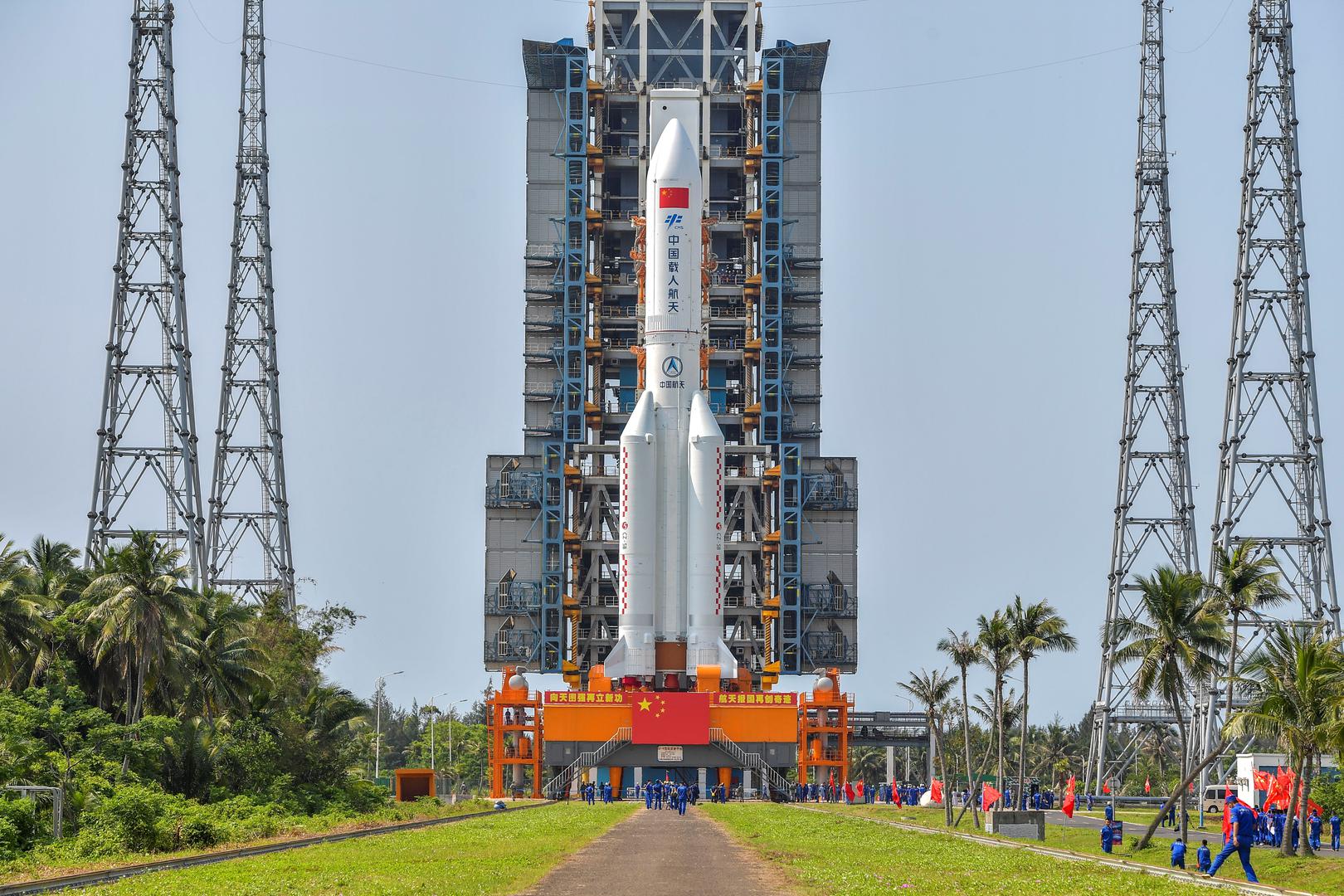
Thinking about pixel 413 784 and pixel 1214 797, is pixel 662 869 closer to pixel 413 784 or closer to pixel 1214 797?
pixel 413 784

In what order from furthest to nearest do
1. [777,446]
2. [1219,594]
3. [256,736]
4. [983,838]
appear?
1. [777,446]
2. [256,736]
3. [1219,594]
4. [983,838]

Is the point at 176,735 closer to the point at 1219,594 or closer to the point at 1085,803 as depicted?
the point at 1219,594

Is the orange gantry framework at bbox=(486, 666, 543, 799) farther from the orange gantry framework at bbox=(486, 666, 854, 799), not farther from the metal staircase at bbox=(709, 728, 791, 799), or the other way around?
the metal staircase at bbox=(709, 728, 791, 799)

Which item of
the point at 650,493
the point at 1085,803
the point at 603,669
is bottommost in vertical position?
the point at 1085,803

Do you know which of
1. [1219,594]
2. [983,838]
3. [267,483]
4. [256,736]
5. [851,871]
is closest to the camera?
[851,871]

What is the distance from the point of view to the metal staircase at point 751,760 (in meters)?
76.6

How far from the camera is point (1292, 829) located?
4259 centimetres

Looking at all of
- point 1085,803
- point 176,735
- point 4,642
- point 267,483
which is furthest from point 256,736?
point 1085,803

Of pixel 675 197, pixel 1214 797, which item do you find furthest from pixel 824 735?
pixel 675 197

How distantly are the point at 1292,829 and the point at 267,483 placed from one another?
4565 centimetres

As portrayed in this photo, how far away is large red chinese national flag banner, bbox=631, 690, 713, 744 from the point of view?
75625mm

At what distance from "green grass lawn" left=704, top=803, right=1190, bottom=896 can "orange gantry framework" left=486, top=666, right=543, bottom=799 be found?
29889mm

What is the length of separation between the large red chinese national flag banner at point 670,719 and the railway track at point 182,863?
882 inches

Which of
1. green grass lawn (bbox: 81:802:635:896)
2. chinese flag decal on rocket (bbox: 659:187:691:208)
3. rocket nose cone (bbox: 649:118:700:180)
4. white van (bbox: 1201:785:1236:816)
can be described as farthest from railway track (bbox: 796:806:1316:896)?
rocket nose cone (bbox: 649:118:700:180)
